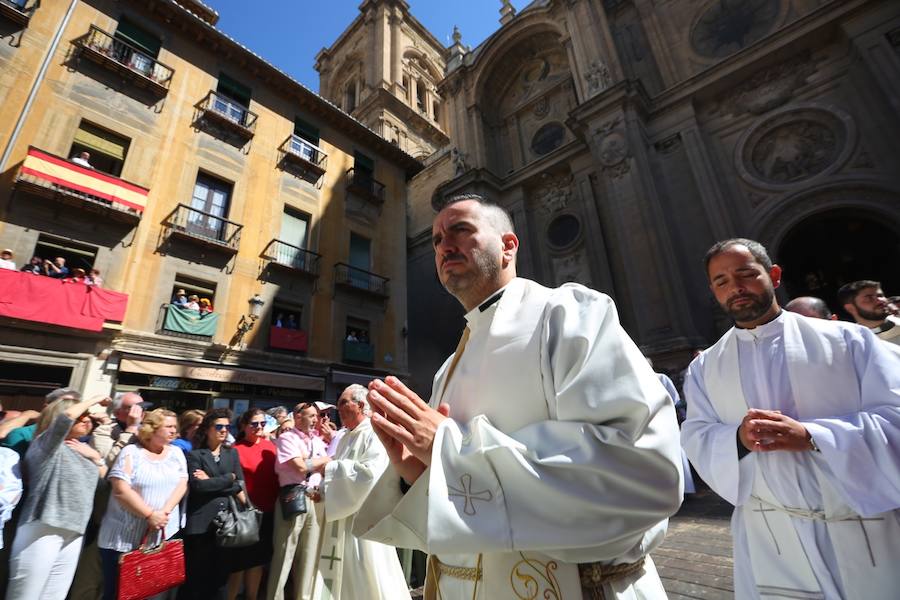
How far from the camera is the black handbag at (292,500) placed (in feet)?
12.6

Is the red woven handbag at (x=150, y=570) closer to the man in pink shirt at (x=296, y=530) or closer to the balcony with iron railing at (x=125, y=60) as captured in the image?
the man in pink shirt at (x=296, y=530)

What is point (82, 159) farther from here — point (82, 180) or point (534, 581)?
point (534, 581)

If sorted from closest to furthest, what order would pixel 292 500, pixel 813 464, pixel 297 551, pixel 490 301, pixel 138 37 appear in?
pixel 490 301 → pixel 813 464 → pixel 292 500 → pixel 297 551 → pixel 138 37

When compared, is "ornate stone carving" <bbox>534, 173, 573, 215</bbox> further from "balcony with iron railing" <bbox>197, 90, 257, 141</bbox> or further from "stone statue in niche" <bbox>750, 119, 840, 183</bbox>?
"balcony with iron railing" <bbox>197, 90, 257, 141</bbox>

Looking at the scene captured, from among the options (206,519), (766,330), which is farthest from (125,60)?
(766,330)

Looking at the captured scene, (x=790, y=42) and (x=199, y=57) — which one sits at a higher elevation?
(x=199, y=57)

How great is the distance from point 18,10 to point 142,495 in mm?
12491

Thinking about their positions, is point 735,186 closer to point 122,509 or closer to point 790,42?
point 790,42

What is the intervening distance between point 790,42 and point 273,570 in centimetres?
1577

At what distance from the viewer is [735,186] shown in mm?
11000

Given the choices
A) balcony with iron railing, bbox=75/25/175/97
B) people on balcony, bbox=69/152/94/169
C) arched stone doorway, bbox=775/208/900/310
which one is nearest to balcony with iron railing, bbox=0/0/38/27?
balcony with iron railing, bbox=75/25/175/97

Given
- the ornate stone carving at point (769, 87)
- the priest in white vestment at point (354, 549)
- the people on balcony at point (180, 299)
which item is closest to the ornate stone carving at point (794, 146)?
the ornate stone carving at point (769, 87)

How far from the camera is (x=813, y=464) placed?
1.70m

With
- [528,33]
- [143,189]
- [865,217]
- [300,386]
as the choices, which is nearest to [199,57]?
[143,189]
